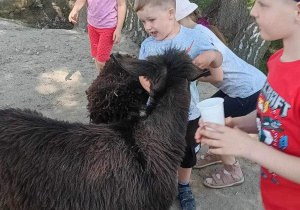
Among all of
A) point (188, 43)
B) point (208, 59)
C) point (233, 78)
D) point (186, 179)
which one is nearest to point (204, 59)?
point (208, 59)

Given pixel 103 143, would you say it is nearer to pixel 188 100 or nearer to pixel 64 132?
pixel 64 132

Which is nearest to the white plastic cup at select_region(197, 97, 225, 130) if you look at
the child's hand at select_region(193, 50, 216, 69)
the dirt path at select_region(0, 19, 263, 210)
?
the child's hand at select_region(193, 50, 216, 69)

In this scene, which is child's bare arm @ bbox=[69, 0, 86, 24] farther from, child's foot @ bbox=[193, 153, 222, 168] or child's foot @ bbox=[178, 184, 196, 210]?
child's foot @ bbox=[178, 184, 196, 210]

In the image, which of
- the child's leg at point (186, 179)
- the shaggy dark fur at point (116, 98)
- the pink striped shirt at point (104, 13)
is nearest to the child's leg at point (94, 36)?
the pink striped shirt at point (104, 13)

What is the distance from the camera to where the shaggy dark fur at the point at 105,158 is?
6.68 ft

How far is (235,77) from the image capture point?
274cm

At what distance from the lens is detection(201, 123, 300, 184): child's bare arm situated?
1331 millimetres

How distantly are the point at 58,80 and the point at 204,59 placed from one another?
2.79m

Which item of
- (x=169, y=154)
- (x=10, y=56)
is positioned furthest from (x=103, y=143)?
(x=10, y=56)

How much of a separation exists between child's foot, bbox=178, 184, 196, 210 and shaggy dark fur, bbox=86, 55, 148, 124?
0.72 metres

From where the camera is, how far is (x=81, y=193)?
2.04 meters

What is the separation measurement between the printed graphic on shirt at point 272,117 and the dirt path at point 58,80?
1.49 m

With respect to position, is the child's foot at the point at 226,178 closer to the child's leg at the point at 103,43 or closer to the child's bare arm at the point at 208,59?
the child's bare arm at the point at 208,59

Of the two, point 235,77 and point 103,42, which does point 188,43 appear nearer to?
point 235,77
